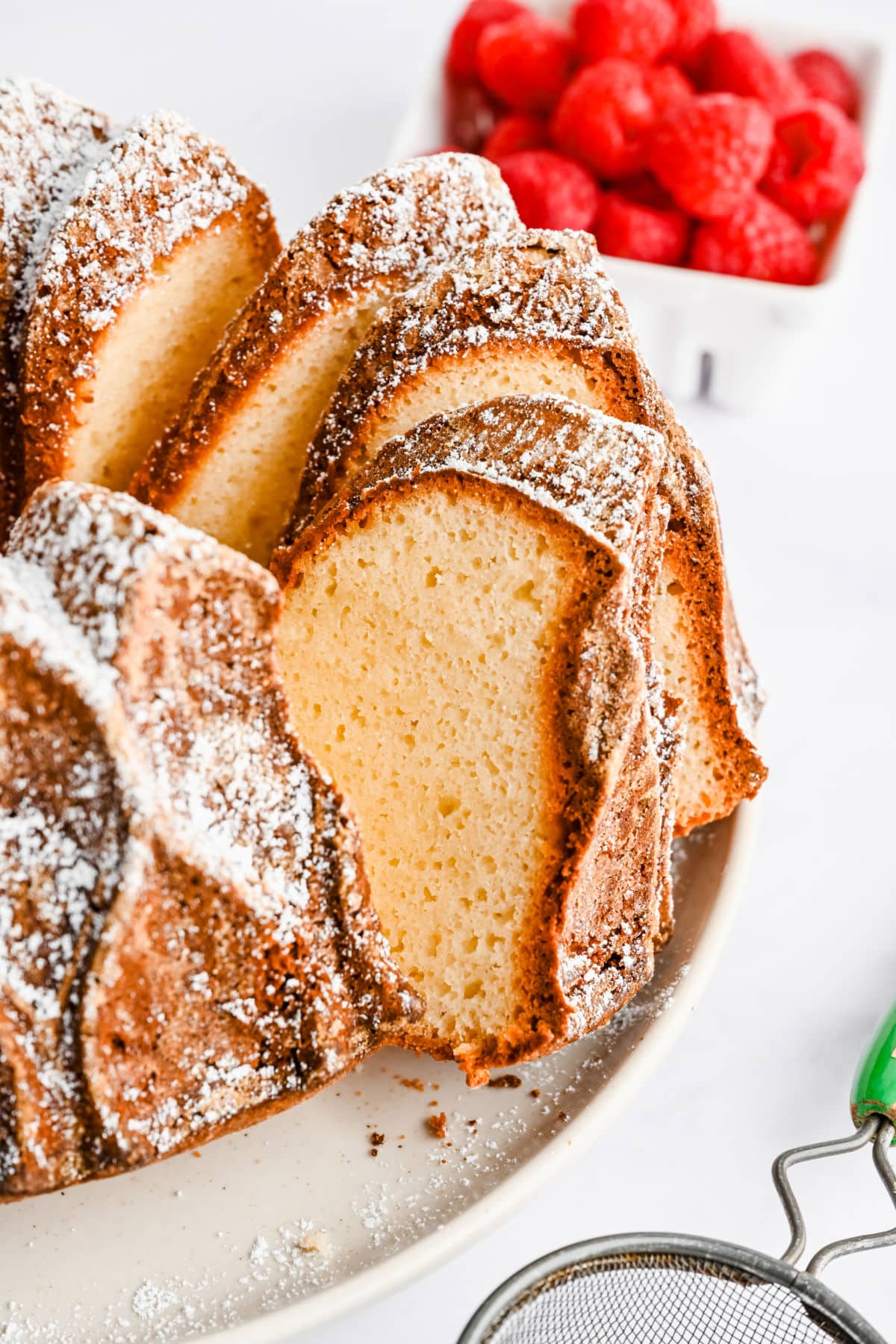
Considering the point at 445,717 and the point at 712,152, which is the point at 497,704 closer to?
the point at 445,717

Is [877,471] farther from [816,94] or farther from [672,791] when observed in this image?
[672,791]

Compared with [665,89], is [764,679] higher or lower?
lower

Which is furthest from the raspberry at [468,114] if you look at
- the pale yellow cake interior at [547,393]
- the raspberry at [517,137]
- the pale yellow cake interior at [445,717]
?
the pale yellow cake interior at [445,717]

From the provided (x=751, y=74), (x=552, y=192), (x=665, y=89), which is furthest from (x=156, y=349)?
(x=751, y=74)

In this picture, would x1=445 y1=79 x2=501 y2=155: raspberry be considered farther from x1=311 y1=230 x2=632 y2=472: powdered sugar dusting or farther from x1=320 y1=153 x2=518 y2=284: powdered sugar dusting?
x1=311 y1=230 x2=632 y2=472: powdered sugar dusting

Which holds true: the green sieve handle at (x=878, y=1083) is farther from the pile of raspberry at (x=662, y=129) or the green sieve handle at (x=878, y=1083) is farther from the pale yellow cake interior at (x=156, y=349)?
the pile of raspberry at (x=662, y=129)

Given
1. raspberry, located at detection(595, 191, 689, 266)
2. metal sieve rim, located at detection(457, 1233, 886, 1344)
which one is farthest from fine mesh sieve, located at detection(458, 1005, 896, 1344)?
raspberry, located at detection(595, 191, 689, 266)

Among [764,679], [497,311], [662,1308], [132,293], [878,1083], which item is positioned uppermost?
[497,311]
